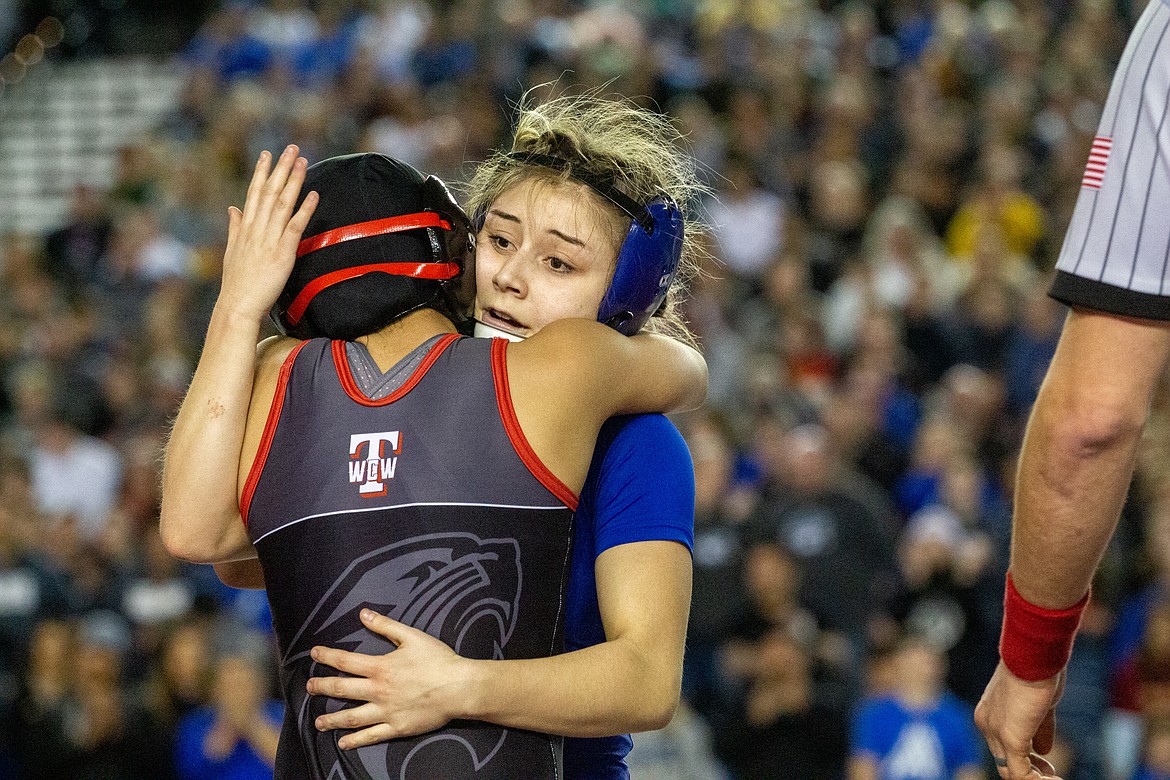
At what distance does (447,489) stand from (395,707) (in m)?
0.35

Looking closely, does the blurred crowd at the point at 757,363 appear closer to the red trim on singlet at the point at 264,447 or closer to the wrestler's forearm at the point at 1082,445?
the red trim on singlet at the point at 264,447

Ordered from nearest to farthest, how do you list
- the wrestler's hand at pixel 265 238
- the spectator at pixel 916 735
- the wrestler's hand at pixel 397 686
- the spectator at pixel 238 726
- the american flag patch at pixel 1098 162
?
the american flag patch at pixel 1098 162, the wrestler's hand at pixel 397 686, the wrestler's hand at pixel 265 238, the spectator at pixel 916 735, the spectator at pixel 238 726

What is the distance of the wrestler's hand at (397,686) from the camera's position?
225cm

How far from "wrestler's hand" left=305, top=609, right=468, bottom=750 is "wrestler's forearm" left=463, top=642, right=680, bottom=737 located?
0.13 ft

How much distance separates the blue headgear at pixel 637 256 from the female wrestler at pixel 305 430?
0.22 meters

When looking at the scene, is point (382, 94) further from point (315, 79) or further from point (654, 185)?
point (654, 185)

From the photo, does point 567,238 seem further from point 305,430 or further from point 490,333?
point 305,430

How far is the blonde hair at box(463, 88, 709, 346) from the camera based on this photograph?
9.07ft

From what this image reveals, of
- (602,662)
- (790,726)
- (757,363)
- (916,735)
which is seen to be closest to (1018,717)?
(602,662)

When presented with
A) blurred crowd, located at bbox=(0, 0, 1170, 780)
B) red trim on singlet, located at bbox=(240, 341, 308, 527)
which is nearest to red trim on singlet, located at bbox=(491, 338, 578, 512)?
red trim on singlet, located at bbox=(240, 341, 308, 527)

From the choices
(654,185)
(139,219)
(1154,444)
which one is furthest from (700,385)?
(139,219)

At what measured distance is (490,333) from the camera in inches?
107

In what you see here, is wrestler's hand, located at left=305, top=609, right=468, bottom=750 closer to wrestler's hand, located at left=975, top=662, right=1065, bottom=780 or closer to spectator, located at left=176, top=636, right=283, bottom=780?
wrestler's hand, located at left=975, top=662, right=1065, bottom=780

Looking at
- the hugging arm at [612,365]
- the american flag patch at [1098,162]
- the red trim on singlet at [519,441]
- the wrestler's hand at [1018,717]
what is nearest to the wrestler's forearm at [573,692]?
the red trim on singlet at [519,441]
